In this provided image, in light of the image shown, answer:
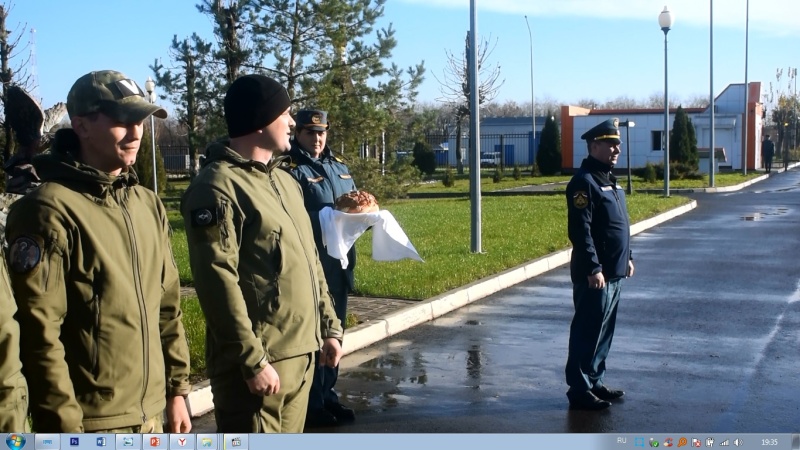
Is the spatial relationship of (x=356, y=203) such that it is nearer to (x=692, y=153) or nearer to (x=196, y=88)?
(x=196, y=88)

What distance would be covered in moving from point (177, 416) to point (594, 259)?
9.33 feet

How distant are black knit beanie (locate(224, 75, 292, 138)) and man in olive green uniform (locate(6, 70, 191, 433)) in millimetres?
312

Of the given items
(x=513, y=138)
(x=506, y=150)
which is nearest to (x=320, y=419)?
(x=513, y=138)

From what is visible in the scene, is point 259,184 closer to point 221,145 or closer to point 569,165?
point 221,145

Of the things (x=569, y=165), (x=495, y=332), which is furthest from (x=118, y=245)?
(x=569, y=165)

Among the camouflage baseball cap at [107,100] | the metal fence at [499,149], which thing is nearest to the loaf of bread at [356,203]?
the camouflage baseball cap at [107,100]

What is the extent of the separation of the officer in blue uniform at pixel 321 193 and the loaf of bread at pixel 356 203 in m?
0.11

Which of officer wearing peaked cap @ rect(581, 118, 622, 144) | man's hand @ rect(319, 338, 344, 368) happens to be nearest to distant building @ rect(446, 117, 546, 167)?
officer wearing peaked cap @ rect(581, 118, 622, 144)

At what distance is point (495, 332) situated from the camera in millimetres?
7102

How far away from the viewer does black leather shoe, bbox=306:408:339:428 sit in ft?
15.7

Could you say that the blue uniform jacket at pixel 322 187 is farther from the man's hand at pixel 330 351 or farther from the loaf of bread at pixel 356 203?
the man's hand at pixel 330 351

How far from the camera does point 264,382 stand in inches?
105

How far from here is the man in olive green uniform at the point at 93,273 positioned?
2227 millimetres

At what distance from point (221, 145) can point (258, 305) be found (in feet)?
1.69
